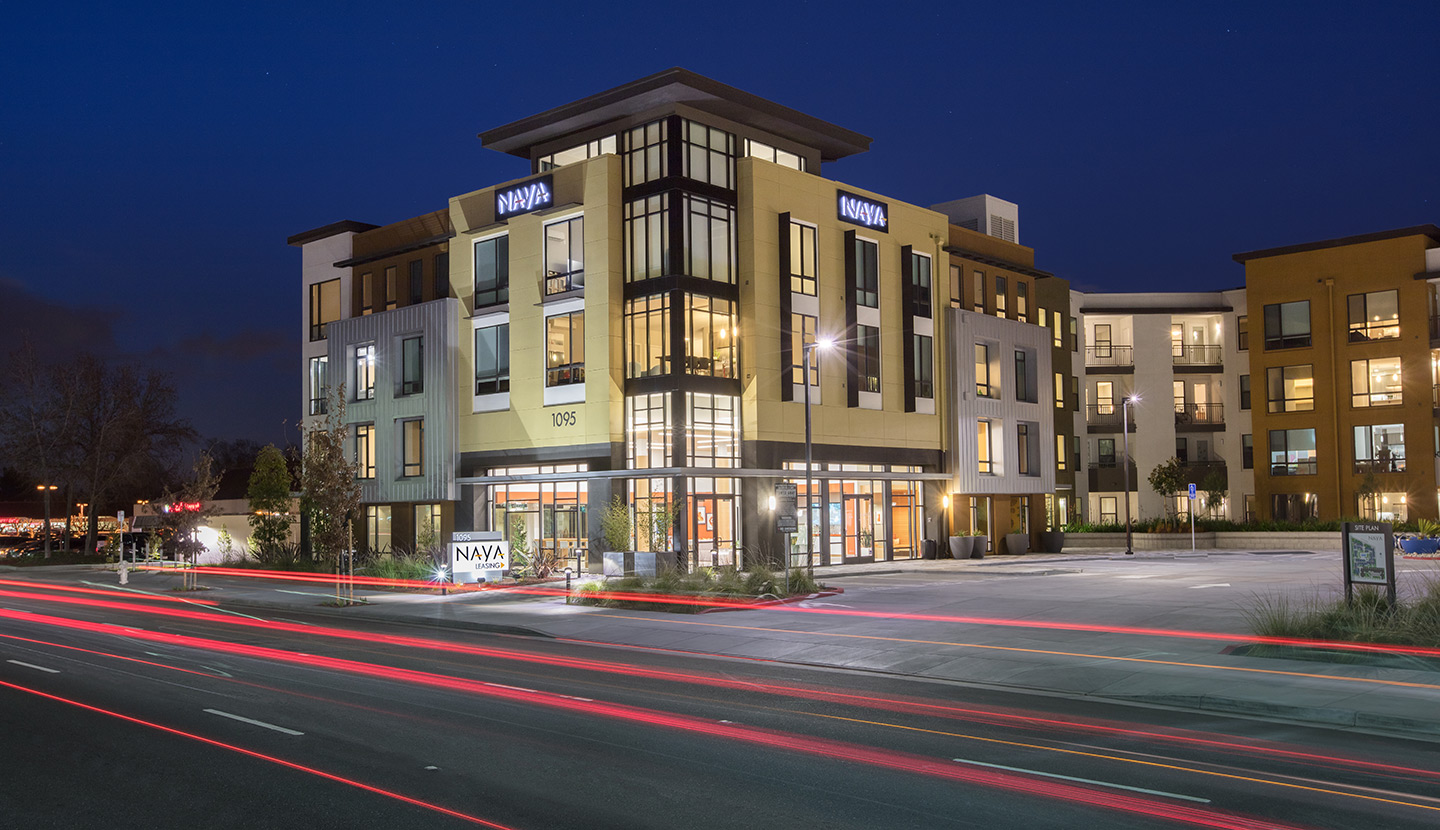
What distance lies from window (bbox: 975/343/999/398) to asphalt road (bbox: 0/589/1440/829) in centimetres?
3465

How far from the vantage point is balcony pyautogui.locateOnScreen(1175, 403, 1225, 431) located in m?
68.0

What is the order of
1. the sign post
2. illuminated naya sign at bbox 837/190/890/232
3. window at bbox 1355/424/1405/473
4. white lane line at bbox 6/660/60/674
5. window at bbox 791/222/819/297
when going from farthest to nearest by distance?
window at bbox 1355/424/1405/473
illuminated naya sign at bbox 837/190/890/232
window at bbox 791/222/819/297
the sign post
white lane line at bbox 6/660/60/674

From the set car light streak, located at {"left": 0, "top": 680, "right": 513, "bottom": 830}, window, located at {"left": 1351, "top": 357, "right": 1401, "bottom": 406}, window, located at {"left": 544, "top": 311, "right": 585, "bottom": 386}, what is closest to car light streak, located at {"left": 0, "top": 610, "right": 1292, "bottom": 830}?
car light streak, located at {"left": 0, "top": 680, "right": 513, "bottom": 830}

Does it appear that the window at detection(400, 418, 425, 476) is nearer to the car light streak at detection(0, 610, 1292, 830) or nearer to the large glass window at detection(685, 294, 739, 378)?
the large glass window at detection(685, 294, 739, 378)

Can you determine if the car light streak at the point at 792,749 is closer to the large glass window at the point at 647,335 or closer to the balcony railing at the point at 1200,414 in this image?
the large glass window at the point at 647,335

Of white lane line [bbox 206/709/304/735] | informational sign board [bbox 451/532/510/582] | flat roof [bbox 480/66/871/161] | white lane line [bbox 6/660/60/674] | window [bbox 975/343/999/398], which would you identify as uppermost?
flat roof [bbox 480/66/871/161]

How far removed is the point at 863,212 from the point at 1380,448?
30.2 meters

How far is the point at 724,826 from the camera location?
791 cm

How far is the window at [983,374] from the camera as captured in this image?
49.7 m

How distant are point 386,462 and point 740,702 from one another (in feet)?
124

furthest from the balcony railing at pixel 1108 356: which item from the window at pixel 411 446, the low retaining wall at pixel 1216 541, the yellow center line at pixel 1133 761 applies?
the yellow center line at pixel 1133 761

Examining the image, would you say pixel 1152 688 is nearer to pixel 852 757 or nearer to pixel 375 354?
pixel 852 757

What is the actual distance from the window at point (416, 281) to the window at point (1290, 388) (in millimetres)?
43152

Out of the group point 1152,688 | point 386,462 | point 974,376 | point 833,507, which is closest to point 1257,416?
point 974,376
